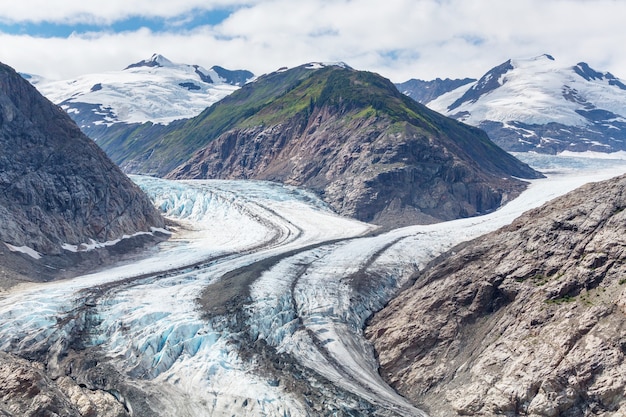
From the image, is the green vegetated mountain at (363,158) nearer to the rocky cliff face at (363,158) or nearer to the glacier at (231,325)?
the rocky cliff face at (363,158)

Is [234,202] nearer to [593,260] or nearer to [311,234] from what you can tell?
[311,234]

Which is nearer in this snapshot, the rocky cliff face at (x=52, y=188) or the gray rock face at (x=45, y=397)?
the gray rock face at (x=45, y=397)

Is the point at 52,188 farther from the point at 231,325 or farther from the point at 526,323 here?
the point at 526,323

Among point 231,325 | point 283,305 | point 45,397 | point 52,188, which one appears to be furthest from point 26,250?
point 45,397

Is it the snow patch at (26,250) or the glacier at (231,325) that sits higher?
the snow patch at (26,250)

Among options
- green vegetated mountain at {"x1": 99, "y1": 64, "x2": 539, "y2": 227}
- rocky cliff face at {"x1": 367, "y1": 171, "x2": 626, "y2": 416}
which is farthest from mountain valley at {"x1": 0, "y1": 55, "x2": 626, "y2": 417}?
green vegetated mountain at {"x1": 99, "y1": 64, "x2": 539, "y2": 227}

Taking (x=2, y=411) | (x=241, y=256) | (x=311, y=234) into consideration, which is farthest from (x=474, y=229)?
(x=2, y=411)

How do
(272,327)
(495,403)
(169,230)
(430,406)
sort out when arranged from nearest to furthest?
(495,403) → (430,406) → (272,327) → (169,230)

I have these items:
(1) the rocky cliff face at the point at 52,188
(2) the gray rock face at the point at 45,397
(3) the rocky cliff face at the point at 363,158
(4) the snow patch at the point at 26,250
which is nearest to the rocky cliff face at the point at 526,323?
(2) the gray rock face at the point at 45,397
